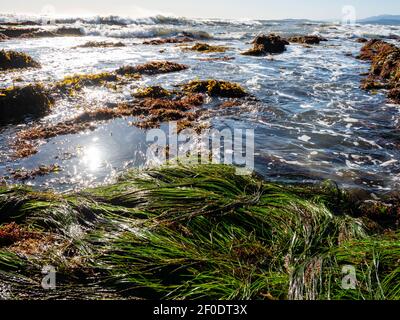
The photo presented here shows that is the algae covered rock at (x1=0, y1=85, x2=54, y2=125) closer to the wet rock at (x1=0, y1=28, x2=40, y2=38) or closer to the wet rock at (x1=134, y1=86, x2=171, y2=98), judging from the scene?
the wet rock at (x1=134, y1=86, x2=171, y2=98)

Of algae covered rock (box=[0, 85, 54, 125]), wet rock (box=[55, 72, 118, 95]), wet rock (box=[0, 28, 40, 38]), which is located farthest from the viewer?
wet rock (box=[0, 28, 40, 38])

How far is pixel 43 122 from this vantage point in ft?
26.1

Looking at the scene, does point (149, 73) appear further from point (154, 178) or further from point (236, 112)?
point (154, 178)

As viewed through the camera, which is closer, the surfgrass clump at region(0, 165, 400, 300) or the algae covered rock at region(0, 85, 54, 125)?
the surfgrass clump at region(0, 165, 400, 300)

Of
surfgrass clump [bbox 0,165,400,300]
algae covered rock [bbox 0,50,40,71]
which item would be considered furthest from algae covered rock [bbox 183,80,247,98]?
algae covered rock [bbox 0,50,40,71]

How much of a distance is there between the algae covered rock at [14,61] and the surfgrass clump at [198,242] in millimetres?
10566

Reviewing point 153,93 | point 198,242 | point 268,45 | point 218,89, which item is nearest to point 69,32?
point 268,45

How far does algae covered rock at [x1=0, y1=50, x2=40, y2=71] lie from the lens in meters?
13.4

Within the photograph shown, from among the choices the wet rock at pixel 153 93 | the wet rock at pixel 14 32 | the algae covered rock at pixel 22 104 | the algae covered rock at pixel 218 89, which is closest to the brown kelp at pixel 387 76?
the algae covered rock at pixel 218 89

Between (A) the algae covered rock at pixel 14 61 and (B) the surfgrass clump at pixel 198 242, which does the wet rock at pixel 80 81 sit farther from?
(B) the surfgrass clump at pixel 198 242

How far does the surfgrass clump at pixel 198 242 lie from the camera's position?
3107mm

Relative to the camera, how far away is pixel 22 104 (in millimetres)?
8562

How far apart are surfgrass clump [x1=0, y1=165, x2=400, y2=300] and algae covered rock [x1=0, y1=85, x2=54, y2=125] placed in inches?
165
